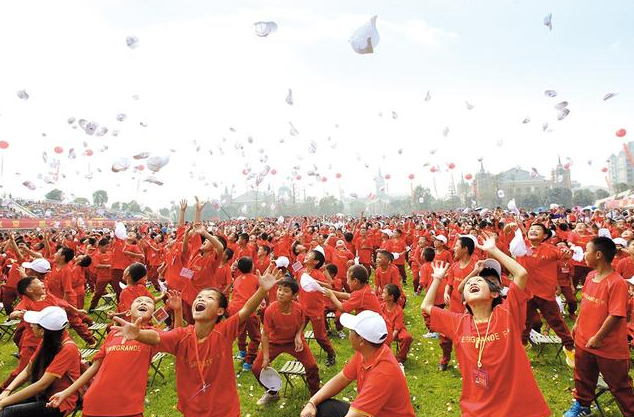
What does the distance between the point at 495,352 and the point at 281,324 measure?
3019mm

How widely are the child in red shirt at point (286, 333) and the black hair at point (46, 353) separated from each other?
7.42ft

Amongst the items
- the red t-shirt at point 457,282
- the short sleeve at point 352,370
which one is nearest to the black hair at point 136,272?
the short sleeve at point 352,370

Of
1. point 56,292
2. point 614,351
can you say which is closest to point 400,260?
point 614,351

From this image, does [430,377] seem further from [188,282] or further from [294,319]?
[188,282]

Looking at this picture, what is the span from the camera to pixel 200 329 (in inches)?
132

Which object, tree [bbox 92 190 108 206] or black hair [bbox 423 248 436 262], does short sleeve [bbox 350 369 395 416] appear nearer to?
black hair [bbox 423 248 436 262]

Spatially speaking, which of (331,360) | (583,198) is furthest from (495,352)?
(583,198)

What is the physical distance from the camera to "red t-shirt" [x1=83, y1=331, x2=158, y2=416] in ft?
10.8

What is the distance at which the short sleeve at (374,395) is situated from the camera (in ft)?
8.38

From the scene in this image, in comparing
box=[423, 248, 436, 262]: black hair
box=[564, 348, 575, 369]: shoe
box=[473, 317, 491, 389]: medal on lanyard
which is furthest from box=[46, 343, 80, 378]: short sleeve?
box=[423, 248, 436, 262]: black hair

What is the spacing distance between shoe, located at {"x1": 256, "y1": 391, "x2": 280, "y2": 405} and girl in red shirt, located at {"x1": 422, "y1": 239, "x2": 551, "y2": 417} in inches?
125

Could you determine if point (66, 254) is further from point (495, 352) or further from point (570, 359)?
point (570, 359)

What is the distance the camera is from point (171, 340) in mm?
3225

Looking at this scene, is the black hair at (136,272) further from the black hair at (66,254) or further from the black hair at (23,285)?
the black hair at (66,254)
